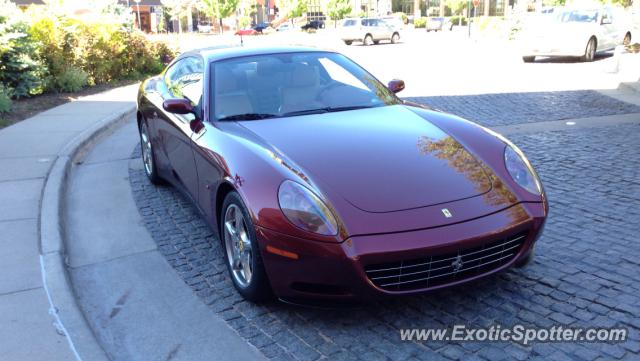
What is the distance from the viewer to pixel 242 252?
3.46 metres

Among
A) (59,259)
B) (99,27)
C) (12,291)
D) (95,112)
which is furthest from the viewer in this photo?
(99,27)

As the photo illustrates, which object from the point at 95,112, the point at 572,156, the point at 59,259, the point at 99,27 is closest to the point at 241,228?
the point at 59,259

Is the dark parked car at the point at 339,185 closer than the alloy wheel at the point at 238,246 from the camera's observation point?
Yes

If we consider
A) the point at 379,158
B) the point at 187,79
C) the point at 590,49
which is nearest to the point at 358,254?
the point at 379,158

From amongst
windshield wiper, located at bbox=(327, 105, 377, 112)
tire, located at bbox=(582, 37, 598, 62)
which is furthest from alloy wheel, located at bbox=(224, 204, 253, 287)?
tire, located at bbox=(582, 37, 598, 62)

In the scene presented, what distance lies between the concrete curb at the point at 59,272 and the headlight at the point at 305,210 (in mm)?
1224

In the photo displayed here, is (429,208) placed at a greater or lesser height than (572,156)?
greater

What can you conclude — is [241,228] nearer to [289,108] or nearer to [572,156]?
[289,108]

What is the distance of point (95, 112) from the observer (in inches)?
400

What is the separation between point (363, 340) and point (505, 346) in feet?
2.40

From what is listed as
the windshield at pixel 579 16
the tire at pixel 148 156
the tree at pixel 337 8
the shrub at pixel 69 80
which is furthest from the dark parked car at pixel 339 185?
the tree at pixel 337 8

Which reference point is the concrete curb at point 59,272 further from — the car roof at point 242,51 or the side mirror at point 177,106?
the car roof at point 242,51

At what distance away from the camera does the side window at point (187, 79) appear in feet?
14.9

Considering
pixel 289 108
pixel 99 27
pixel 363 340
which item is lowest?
pixel 363 340
